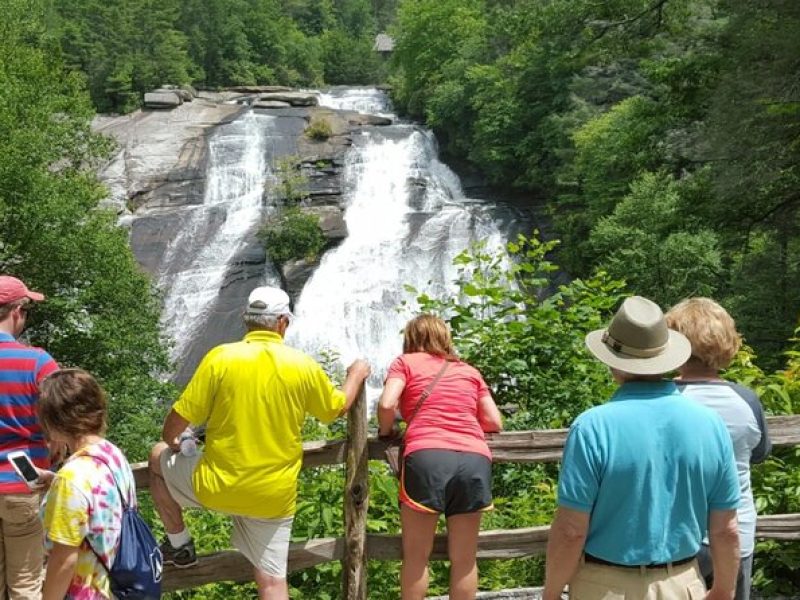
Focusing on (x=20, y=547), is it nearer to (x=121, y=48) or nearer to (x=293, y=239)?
(x=293, y=239)

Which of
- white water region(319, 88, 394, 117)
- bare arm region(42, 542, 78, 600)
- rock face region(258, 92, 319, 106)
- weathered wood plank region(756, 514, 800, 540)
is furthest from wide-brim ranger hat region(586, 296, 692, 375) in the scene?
rock face region(258, 92, 319, 106)

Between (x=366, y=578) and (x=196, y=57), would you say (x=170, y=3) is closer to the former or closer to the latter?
(x=196, y=57)

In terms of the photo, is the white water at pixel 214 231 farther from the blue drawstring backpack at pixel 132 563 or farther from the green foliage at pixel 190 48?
the blue drawstring backpack at pixel 132 563

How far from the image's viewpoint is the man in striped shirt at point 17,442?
11.9 ft

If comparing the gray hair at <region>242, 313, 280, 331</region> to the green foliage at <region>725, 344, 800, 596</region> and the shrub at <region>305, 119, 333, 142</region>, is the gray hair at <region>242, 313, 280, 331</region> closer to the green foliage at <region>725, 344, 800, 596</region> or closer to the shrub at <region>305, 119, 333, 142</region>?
the green foliage at <region>725, 344, 800, 596</region>

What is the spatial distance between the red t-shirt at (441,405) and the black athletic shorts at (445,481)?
1.6 inches

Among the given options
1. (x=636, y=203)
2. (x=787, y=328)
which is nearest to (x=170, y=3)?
(x=636, y=203)

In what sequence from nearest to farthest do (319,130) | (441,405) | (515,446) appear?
(441,405), (515,446), (319,130)

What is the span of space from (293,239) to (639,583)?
23.5 m

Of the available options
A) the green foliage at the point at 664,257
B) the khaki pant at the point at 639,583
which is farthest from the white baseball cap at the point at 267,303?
the green foliage at the point at 664,257

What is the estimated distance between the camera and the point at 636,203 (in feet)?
71.3

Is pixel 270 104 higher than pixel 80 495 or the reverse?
higher

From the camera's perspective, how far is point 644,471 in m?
2.71

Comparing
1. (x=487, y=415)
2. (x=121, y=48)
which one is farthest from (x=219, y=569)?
(x=121, y=48)
